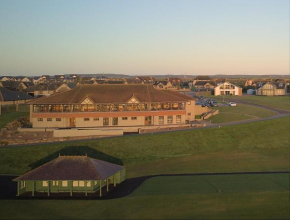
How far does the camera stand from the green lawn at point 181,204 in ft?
93.4

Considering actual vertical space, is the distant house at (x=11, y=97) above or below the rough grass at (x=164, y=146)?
above

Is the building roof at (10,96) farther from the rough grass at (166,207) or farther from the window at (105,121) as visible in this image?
the rough grass at (166,207)

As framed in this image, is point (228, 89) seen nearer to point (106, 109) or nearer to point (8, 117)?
point (106, 109)

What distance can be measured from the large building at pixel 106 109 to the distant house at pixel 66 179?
26.8 m

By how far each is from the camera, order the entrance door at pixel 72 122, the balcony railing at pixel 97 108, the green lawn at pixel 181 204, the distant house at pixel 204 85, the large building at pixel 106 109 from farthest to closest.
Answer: the distant house at pixel 204 85, the balcony railing at pixel 97 108, the entrance door at pixel 72 122, the large building at pixel 106 109, the green lawn at pixel 181 204

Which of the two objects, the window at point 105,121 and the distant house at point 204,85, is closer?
the window at point 105,121

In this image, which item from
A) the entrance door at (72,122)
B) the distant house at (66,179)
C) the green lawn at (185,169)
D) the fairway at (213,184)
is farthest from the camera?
the entrance door at (72,122)

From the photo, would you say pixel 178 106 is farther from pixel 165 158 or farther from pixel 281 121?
pixel 165 158

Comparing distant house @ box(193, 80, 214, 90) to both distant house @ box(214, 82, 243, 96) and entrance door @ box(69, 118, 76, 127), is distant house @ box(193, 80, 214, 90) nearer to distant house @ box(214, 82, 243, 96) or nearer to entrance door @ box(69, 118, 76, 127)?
distant house @ box(214, 82, 243, 96)

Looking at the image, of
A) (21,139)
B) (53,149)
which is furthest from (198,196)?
(21,139)

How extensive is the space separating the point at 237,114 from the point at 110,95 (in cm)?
2405

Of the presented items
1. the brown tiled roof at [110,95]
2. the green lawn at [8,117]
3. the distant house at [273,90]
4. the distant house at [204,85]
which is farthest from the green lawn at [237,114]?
the distant house at [204,85]

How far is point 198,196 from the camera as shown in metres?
31.4

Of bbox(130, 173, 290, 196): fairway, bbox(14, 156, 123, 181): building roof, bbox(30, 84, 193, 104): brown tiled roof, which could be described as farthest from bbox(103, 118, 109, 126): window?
bbox(14, 156, 123, 181): building roof
